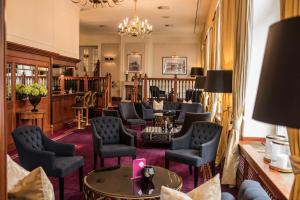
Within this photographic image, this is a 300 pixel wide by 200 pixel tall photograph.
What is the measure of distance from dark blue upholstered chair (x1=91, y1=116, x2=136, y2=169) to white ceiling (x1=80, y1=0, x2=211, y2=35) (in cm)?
527

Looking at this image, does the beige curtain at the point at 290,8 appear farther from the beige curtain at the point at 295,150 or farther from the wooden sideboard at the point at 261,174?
the wooden sideboard at the point at 261,174

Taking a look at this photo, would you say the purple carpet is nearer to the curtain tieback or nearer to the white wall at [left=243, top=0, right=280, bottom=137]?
the white wall at [left=243, top=0, right=280, bottom=137]

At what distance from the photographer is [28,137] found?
154 inches

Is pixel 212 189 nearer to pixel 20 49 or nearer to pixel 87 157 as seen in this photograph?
pixel 87 157

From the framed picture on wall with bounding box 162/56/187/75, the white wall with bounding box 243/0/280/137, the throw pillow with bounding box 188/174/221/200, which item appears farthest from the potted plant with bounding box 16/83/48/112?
the framed picture on wall with bounding box 162/56/187/75

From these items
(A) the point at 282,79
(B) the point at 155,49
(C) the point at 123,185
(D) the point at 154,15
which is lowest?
(C) the point at 123,185

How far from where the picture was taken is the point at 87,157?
5824mm

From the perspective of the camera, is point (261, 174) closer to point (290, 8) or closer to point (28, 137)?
point (290, 8)

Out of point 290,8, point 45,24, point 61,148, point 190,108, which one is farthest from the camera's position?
point 190,108

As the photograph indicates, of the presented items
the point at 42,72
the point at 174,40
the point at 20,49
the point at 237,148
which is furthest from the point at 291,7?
the point at 174,40

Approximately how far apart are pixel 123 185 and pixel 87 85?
26.7ft

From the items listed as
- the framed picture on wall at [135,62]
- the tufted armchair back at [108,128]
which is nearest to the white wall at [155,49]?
the framed picture on wall at [135,62]

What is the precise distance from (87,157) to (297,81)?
214 inches

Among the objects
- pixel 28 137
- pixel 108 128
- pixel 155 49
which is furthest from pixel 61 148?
pixel 155 49
